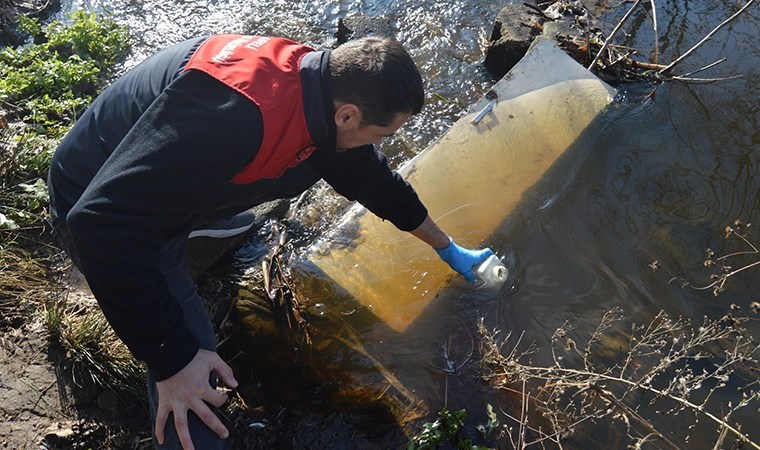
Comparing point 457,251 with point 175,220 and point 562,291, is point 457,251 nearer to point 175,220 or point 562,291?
point 562,291

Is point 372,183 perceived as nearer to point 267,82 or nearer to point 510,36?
point 267,82

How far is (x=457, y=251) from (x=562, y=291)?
643 mm

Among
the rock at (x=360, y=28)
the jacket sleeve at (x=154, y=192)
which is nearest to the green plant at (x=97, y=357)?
the jacket sleeve at (x=154, y=192)

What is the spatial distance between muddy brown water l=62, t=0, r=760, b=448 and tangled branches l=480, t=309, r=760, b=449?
0.06 metres

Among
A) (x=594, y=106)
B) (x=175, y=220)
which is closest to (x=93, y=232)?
(x=175, y=220)

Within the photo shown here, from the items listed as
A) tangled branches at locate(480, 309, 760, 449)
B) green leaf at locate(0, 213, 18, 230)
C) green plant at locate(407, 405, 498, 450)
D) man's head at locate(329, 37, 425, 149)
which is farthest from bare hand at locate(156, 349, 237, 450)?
green leaf at locate(0, 213, 18, 230)

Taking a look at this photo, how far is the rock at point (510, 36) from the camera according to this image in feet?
15.5

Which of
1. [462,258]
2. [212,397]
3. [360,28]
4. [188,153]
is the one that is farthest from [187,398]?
[360,28]

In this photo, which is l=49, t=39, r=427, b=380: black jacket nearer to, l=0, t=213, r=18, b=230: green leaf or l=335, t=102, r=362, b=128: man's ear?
l=335, t=102, r=362, b=128: man's ear

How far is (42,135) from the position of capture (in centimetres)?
390

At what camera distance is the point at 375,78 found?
209 centimetres

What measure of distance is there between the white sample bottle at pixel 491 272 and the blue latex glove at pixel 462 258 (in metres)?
0.03

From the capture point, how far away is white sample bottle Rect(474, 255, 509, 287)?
3.22m

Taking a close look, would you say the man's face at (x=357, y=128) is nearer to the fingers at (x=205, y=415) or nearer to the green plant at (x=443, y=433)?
the fingers at (x=205, y=415)
